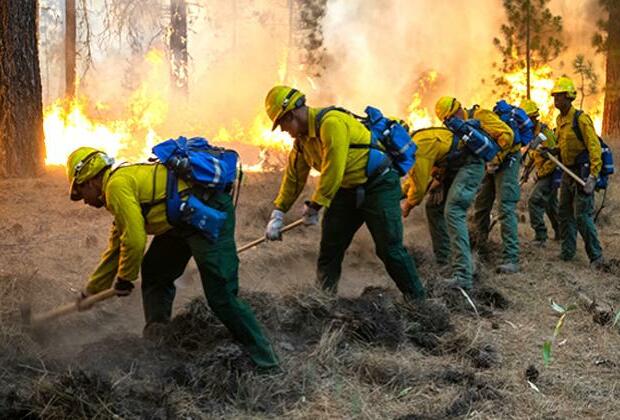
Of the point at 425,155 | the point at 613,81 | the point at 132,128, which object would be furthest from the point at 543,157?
the point at 132,128

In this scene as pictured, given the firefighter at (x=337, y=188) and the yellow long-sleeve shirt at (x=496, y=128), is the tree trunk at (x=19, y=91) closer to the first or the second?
the firefighter at (x=337, y=188)

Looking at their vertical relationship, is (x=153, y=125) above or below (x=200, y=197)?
below

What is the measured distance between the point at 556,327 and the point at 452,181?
2.15 metres

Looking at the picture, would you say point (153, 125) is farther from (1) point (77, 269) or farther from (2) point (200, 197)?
(2) point (200, 197)

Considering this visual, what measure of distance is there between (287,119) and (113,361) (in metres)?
2.21

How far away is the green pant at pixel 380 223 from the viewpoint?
5844mm

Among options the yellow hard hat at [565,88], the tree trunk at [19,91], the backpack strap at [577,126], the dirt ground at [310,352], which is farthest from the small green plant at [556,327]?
the tree trunk at [19,91]

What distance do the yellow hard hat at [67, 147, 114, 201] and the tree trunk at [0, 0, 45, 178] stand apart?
17.2ft

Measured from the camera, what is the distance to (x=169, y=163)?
174 inches

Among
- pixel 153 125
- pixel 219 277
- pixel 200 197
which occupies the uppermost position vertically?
pixel 200 197

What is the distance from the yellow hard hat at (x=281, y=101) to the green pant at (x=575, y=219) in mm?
4509

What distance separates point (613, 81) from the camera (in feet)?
51.0

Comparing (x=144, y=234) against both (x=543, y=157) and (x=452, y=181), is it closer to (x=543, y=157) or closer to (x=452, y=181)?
(x=452, y=181)

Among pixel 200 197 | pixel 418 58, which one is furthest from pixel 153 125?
pixel 200 197
